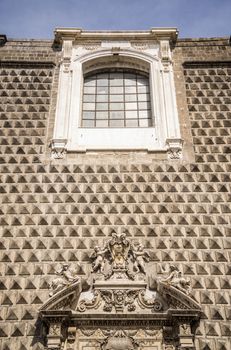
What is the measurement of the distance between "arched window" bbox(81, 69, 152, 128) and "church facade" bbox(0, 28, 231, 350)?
30 millimetres

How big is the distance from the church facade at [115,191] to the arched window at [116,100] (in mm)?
30

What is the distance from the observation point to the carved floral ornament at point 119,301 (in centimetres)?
678

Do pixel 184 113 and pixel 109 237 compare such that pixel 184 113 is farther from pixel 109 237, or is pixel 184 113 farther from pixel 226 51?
pixel 109 237

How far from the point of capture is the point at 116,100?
34.1 ft

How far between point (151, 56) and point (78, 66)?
1.71 m

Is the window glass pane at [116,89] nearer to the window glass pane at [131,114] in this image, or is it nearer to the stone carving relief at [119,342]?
the window glass pane at [131,114]

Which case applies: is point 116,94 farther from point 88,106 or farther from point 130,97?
point 88,106

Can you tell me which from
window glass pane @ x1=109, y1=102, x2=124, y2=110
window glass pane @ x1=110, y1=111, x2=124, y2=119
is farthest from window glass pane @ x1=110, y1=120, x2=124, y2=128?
window glass pane @ x1=109, y1=102, x2=124, y2=110

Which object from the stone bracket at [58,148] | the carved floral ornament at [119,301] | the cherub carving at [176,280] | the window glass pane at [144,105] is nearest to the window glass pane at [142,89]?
the window glass pane at [144,105]

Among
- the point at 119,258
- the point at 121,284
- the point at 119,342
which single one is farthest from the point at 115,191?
the point at 119,342

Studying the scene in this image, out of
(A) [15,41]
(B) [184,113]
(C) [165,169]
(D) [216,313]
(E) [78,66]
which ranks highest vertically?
(A) [15,41]

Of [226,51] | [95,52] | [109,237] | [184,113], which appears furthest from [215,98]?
[109,237]

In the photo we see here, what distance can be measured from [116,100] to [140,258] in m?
4.13

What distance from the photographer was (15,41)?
11.2 metres
